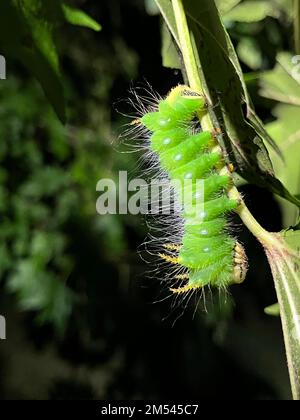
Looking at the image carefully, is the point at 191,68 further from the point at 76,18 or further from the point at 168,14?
the point at 76,18

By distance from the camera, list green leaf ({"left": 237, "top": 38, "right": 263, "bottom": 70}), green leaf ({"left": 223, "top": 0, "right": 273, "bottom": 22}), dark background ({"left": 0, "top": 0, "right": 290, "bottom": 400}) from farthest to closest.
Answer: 1. dark background ({"left": 0, "top": 0, "right": 290, "bottom": 400})
2. green leaf ({"left": 237, "top": 38, "right": 263, "bottom": 70})
3. green leaf ({"left": 223, "top": 0, "right": 273, "bottom": 22})

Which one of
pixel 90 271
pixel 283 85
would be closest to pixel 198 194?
pixel 283 85

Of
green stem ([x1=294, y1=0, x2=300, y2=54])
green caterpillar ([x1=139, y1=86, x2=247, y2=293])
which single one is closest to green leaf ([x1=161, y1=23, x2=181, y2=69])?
green caterpillar ([x1=139, y1=86, x2=247, y2=293])

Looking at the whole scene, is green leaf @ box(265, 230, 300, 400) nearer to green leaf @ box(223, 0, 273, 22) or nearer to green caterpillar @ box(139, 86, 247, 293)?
green caterpillar @ box(139, 86, 247, 293)

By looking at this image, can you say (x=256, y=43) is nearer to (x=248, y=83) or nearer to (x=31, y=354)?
(x=248, y=83)

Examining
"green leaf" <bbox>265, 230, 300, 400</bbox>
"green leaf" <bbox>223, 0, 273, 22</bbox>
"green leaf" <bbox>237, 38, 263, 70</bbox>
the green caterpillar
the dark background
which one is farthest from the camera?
the dark background

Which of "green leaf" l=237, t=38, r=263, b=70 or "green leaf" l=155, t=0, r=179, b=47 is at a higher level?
"green leaf" l=237, t=38, r=263, b=70

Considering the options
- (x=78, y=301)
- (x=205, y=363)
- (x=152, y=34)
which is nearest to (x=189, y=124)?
(x=152, y=34)

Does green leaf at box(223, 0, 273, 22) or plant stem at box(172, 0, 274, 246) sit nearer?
plant stem at box(172, 0, 274, 246)
